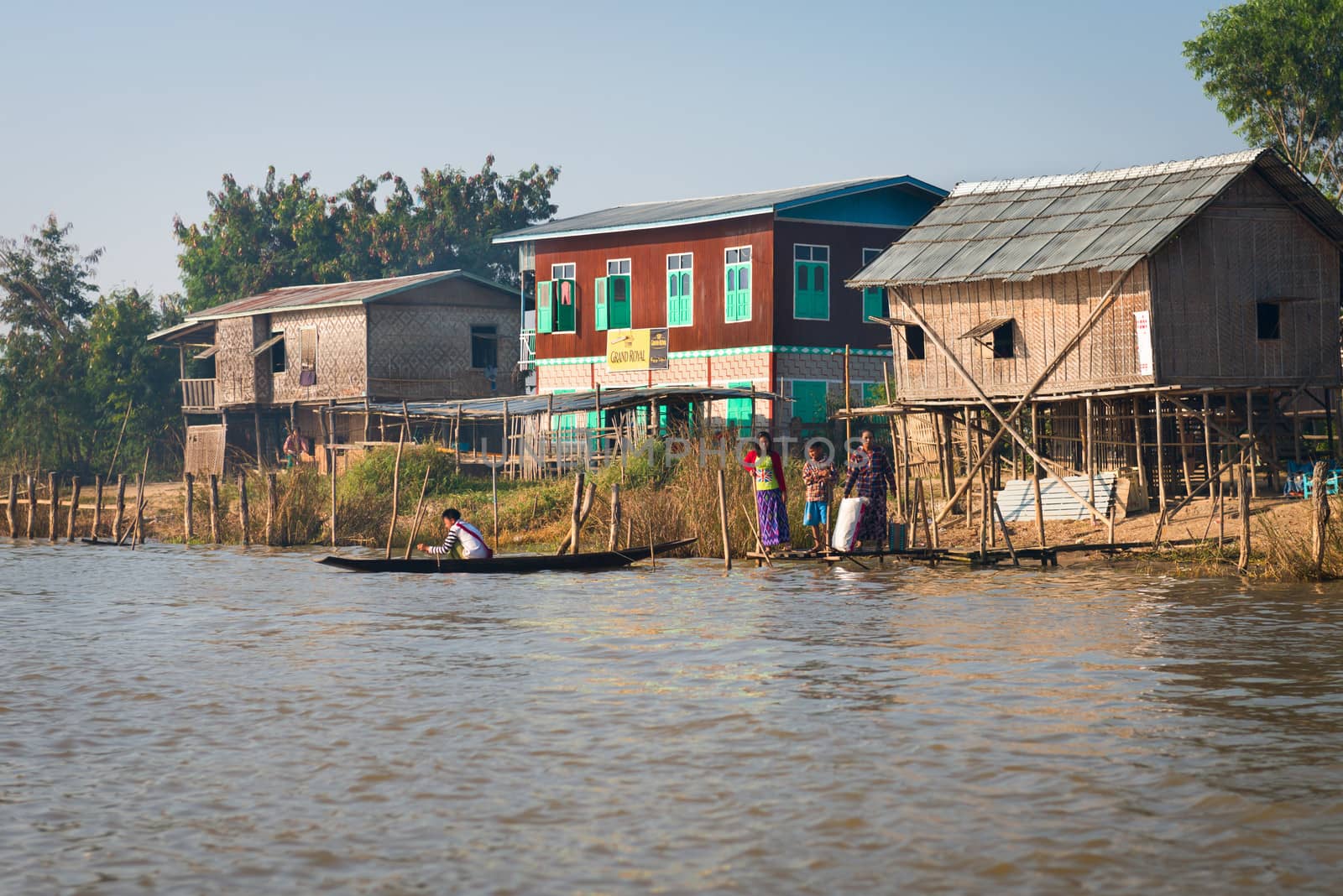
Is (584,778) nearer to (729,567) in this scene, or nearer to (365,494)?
(729,567)

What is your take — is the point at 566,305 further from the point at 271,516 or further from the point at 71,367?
the point at 71,367

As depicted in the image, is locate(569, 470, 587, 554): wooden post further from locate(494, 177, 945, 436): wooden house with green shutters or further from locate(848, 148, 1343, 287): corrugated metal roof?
locate(494, 177, 945, 436): wooden house with green shutters

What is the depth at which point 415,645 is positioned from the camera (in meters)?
14.5

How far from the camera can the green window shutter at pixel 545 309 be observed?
116 feet

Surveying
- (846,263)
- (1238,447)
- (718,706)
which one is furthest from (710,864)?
(846,263)

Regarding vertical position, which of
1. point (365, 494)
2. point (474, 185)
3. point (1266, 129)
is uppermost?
point (474, 185)

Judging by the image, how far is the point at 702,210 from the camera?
3319 centimetres

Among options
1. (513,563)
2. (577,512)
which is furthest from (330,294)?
(513,563)

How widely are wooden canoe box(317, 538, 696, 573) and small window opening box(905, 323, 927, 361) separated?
25.2ft

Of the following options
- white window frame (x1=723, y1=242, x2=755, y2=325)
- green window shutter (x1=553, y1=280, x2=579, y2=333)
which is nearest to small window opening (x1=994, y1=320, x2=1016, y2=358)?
white window frame (x1=723, y1=242, x2=755, y2=325)

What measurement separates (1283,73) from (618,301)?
49.0ft

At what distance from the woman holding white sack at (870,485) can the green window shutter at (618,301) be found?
15.2 m

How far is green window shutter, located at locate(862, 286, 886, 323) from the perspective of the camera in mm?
32531

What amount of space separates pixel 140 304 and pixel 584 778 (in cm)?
4336
